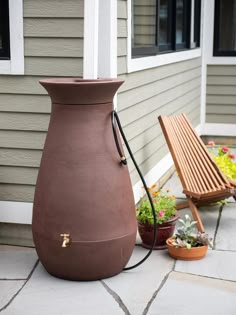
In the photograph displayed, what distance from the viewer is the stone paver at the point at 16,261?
3.78 metres

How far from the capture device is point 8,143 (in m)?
4.12

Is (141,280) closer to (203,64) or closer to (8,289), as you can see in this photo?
(8,289)

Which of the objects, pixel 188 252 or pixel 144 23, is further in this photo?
pixel 144 23

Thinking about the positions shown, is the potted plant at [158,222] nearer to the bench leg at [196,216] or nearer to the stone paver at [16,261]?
the bench leg at [196,216]

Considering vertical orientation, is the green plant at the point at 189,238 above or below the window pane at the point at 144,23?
below

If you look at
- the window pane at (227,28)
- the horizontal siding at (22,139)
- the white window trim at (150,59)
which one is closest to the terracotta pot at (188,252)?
the horizontal siding at (22,139)

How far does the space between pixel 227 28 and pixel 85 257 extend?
17.7 feet

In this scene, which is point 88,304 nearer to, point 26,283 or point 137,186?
point 26,283

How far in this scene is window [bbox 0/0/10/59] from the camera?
3.98 m

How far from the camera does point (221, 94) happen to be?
808 cm

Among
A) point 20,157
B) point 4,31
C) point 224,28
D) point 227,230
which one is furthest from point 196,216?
point 224,28

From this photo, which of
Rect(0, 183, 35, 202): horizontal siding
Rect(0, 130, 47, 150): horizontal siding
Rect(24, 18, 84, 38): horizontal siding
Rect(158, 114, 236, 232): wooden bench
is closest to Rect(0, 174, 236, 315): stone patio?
Rect(0, 183, 35, 202): horizontal siding

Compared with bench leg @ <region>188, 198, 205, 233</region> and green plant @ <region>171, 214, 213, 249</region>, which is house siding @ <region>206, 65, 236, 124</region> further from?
green plant @ <region>171, 214, 213, 249</region>

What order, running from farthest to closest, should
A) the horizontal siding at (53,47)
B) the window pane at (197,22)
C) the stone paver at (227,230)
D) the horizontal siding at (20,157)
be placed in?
the window pane at (197,22) < the stone paver at (227,230) < the horizontal siding at (20,157) < the horizontal siding at (53,47)
